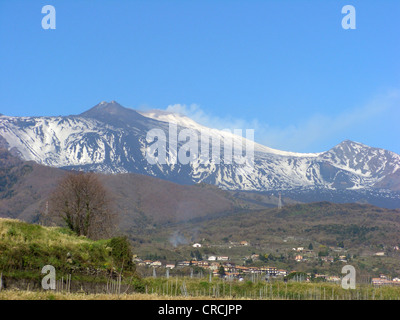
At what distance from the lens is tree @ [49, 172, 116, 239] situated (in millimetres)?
63031

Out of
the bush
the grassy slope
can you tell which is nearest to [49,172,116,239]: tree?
the bush

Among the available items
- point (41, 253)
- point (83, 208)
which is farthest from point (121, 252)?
point (83, 208)

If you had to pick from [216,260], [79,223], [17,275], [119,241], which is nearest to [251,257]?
[216,260]

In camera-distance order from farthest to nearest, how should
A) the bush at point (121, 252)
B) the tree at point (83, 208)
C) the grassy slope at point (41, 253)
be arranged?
the tree at point (83, 208) < the bush at point (121, 252) < the grassy slope at point (41, 253)

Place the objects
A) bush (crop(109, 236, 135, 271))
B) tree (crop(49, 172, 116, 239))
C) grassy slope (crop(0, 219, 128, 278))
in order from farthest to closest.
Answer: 1. tree (crop(49, 172, 116, 239))
2. bush (crop(109, 236, 135, 271))
3. grassy slope (crop(0, 219, 128, 278))

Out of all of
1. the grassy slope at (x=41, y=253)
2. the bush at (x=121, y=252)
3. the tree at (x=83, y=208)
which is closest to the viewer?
the grassy slope at (x=41, y=253)

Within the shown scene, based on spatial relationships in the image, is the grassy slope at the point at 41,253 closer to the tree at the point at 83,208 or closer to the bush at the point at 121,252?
the bush at the point at 121,252

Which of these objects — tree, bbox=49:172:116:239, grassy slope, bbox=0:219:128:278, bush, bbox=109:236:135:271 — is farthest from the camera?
tree, bbox=49:172:116:239

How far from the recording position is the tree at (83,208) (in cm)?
6303

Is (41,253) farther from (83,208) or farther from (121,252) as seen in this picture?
(83,208)

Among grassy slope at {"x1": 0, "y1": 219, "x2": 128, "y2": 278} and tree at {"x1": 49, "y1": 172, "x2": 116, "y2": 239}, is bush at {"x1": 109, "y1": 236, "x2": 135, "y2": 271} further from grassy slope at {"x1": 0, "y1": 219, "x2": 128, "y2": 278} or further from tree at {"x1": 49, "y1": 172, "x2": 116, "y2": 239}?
tree at {"x1": 49, "y1": 172, "x2": 116, "y2": 239}

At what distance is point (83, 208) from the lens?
6619cm

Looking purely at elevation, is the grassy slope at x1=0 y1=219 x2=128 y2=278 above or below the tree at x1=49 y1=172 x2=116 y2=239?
below

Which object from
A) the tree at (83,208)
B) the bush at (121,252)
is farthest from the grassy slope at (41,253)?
the tree at (83,208)
